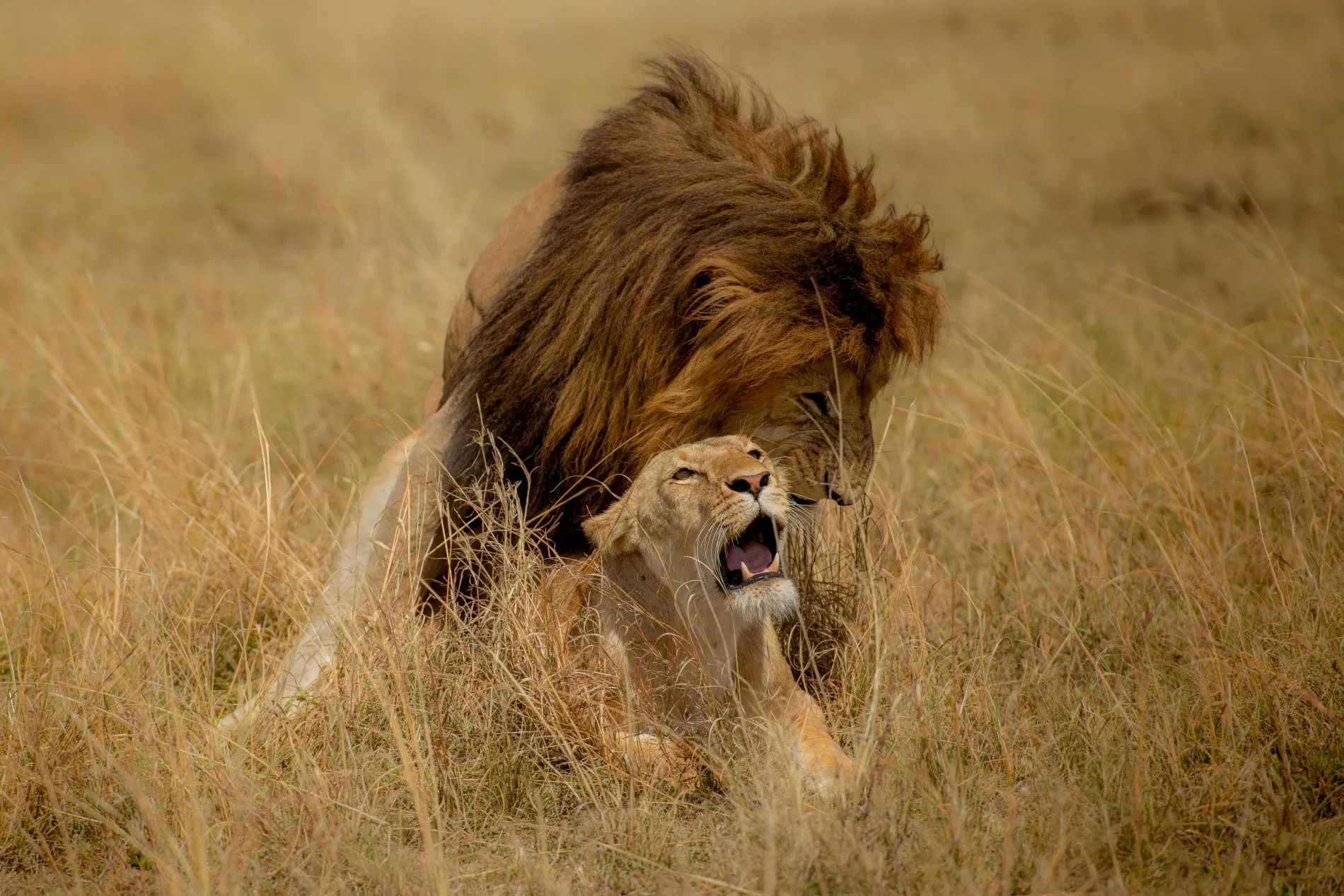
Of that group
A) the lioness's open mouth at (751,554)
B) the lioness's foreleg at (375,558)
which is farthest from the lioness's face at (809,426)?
the lioness's foreleg at (375,558)

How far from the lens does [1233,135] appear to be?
10766 mm

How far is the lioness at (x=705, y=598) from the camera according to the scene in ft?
10.2

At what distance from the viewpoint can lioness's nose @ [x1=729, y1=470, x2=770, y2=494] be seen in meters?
3.07

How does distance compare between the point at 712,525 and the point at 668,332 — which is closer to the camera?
the point at 712,525

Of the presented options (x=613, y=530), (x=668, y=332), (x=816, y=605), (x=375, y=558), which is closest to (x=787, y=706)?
(x=816, y=605)

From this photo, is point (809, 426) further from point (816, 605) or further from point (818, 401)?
point (816, 605)

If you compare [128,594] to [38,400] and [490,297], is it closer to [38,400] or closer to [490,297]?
[490,297]

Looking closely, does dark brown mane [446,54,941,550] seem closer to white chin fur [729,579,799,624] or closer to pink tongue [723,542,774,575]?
pink tongue [723,542,774,575]

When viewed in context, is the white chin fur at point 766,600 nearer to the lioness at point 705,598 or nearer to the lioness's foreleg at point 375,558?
the lioness at point 705,598

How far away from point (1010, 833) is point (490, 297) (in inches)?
91.1

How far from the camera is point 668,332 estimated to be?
3.47 meters

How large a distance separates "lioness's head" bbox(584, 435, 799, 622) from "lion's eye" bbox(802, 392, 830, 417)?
0.65 feet

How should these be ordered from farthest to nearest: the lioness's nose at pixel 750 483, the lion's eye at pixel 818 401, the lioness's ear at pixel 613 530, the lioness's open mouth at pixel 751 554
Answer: the lion's eye at pixel 818 401
the lioness's ear at pixel 613 530
the lioness's open mouth at pixel 751 554
the lioness's nose at pixel 750 483

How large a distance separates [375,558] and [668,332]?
111 centimetres
